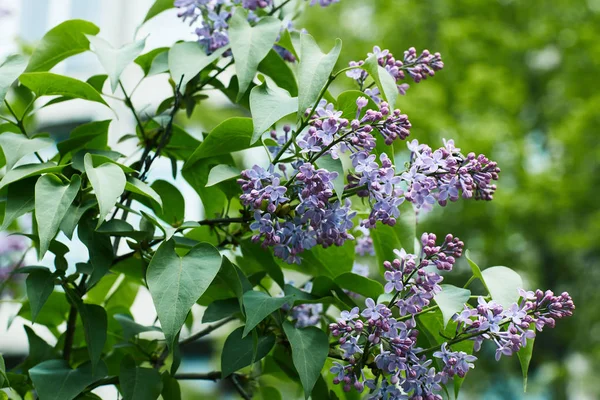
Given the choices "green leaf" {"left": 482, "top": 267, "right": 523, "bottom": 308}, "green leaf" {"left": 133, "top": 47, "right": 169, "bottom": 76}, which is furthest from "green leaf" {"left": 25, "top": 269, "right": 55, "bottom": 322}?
"green leaf" {"left": 482, "top": 267, "right": 523, "bottom": 308}

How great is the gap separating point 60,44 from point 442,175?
1.38 feet

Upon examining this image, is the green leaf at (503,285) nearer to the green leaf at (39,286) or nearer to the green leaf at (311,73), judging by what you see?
the green leaf at (311,73)

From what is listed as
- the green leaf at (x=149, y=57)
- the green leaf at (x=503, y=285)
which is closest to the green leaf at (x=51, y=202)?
the green leaf at (x=149, y=57)

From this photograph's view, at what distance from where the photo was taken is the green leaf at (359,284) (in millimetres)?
662

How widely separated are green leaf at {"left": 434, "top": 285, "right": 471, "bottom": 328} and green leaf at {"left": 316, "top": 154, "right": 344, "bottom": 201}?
12 cm

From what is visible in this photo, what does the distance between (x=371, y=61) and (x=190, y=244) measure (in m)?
0.22

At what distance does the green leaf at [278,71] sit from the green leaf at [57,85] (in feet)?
0.53

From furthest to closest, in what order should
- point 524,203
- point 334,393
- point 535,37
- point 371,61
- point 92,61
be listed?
point 92,61
point 535,37
point 524,203
point 334,393
point 371,61

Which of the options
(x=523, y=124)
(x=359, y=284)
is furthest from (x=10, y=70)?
(x=523, y=124)

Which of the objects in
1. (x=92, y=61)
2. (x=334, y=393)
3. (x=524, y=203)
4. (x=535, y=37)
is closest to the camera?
(x=334, y=393)

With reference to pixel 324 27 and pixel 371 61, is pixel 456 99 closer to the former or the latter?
pixel 324 27

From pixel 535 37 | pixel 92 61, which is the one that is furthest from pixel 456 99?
pixel 92 61

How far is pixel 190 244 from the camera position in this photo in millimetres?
625

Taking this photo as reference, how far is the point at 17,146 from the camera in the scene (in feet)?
2.11
